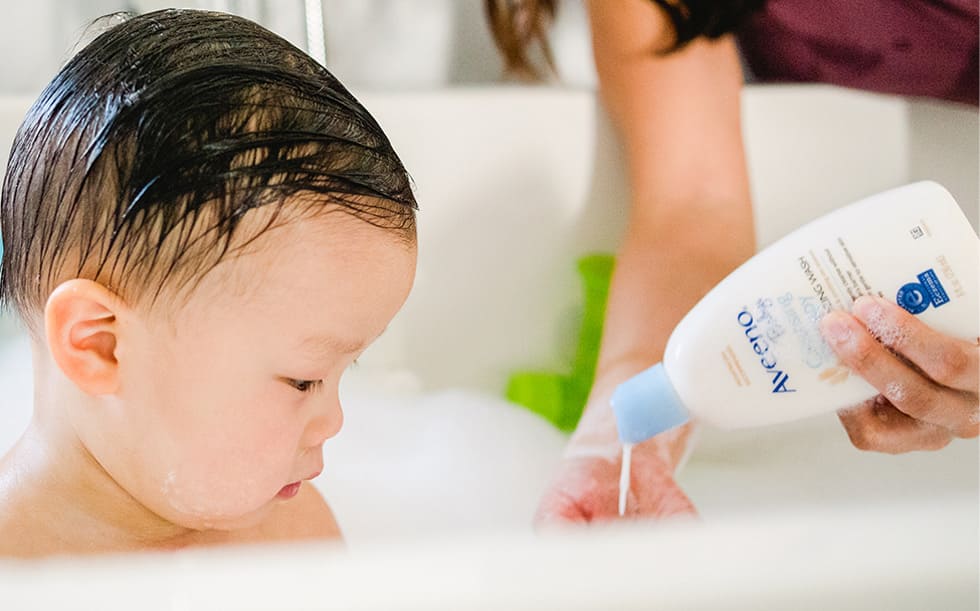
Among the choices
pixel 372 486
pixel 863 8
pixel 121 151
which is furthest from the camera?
pixel 863 8

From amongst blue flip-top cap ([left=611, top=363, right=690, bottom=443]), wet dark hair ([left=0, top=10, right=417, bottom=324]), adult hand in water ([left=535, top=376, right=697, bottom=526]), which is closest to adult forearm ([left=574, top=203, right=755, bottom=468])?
adult hand in water ([left=535, top=376, right=697, bottom=526])

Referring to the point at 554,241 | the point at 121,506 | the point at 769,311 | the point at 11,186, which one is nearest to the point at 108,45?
the point at 11,186

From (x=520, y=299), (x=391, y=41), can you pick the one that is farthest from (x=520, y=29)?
(x=520, y=299)

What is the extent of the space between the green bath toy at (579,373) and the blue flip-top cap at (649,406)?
33cm

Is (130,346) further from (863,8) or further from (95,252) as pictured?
(863,8)

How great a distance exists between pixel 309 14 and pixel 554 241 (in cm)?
37

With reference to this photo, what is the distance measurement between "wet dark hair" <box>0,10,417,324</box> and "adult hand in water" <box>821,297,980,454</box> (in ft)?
0.94

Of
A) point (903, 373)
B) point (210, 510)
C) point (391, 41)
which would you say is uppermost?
point (391, 41)

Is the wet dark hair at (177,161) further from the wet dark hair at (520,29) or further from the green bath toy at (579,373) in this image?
the wet dark hair at (520,29)

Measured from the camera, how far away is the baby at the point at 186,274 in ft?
1.73

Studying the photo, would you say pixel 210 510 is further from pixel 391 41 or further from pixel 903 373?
pixel 391 41

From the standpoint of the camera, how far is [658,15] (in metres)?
1.06

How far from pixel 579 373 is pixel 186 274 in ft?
1.98

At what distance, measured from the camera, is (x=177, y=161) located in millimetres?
517
